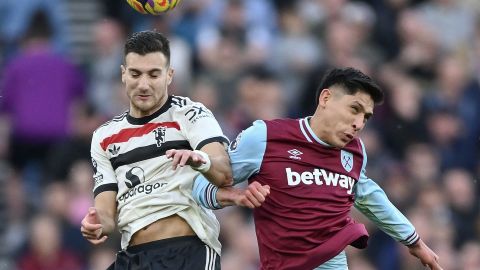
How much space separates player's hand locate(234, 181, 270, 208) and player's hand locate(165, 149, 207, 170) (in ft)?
1.10

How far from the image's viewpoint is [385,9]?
16375 millimetres

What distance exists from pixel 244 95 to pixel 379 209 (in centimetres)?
571

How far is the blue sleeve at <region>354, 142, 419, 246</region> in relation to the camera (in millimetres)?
8820

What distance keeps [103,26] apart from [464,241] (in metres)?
4.37

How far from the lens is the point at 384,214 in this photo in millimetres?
8852

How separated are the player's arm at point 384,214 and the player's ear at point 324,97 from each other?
0.48 metres

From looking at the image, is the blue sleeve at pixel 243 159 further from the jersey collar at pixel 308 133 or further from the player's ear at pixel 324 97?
the player's ear at pixel 324 97

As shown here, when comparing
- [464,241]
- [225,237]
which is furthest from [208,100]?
[464,241]

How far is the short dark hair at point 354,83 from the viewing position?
8.52 metres

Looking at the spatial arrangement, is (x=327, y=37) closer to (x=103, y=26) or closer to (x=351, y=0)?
(x=351, y=0)

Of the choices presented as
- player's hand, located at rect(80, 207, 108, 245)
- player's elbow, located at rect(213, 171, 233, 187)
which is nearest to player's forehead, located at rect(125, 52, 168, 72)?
player's elbow, located at rect(213, 171, 233, 187)

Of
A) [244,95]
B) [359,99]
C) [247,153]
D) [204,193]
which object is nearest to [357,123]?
[359,99]

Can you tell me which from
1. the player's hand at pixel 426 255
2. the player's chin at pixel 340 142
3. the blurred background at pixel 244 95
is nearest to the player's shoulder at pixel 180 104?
the player's chin at pixel 340 142

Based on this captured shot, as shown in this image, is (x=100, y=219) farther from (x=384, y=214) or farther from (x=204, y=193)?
(x=384, y=214)
